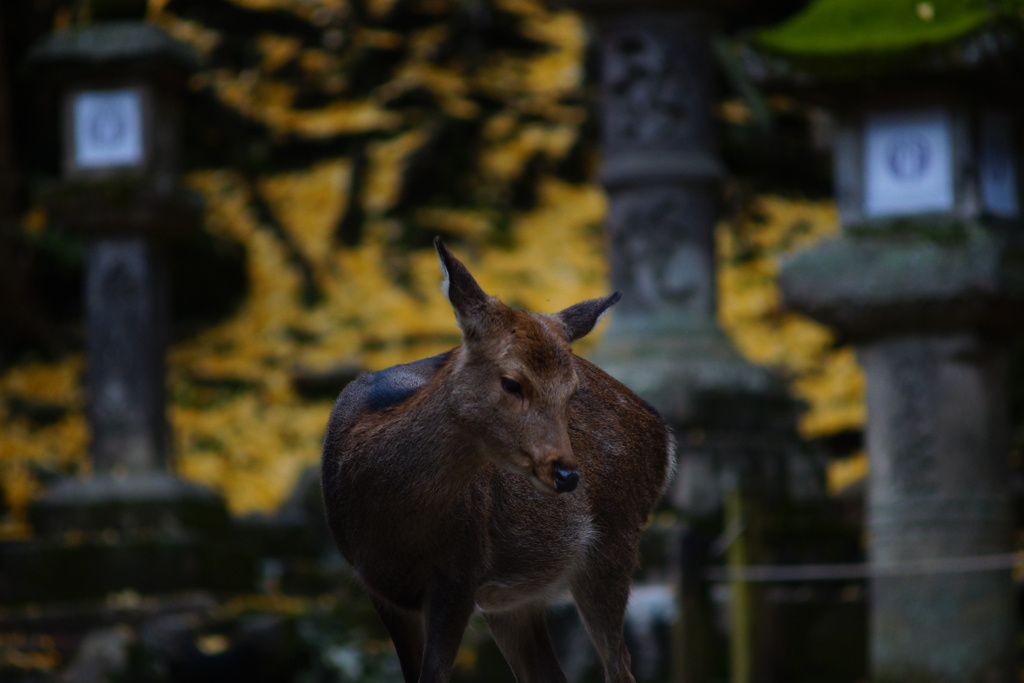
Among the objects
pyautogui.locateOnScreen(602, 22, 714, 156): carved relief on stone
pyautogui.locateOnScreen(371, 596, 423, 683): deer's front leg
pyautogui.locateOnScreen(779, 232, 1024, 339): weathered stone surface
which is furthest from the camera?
pyautogui.locateOnScreen(602, 22, 714, 156): carved relief on stone

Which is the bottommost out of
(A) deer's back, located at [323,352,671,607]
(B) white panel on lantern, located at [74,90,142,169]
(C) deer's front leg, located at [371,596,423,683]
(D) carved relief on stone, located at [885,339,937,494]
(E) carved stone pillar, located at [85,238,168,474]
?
(E) carved stone pillar, located at [85,238,168,474]

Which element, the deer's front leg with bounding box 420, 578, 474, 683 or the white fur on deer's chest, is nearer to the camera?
the deer's front leg with bounding box 420, 578, 474, 683

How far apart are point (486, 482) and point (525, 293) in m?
9.70

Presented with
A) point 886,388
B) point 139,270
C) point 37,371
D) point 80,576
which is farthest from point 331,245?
point 886,388

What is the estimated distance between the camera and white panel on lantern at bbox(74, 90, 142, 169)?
30.4ft

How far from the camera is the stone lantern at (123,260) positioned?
888 centimetres

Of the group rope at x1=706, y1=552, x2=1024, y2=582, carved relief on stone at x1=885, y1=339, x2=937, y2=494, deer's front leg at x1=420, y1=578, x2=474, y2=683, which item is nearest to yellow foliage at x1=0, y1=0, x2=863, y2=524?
carved relief on stone at x1=885, y1=339, x2=937, y2=494

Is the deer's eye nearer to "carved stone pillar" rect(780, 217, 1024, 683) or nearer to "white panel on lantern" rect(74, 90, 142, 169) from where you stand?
"carved stone pillar" rect(780, 217, 1024, 683)

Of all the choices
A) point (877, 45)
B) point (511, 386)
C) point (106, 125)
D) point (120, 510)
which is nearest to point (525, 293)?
point (106, 125)

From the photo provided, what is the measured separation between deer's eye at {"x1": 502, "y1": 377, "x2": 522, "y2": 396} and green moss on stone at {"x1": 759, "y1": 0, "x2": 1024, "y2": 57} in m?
3.80

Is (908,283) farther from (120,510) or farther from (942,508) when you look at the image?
(120,510)

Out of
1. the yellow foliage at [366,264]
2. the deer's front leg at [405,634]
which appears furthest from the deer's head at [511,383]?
the yellow foliage at [366,264]

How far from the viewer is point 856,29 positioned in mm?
6422

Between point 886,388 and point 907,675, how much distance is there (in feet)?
4.45
